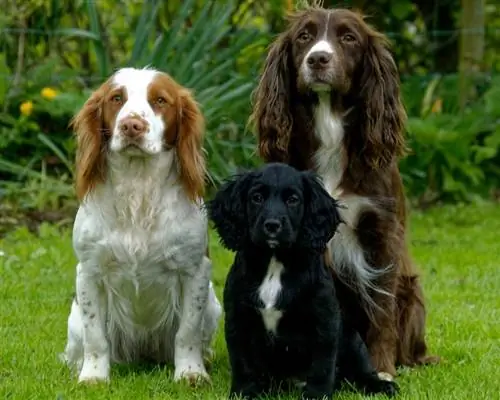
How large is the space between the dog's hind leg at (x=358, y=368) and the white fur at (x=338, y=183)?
32cm

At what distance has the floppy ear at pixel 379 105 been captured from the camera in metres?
5.48

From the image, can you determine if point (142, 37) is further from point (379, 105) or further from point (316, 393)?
point (316, 393)

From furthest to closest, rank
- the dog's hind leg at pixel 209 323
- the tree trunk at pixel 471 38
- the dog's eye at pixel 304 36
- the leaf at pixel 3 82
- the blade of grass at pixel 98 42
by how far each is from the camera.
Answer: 1. the tree trunk at pixel 471 38
2. the leaf at pixel 3 82
3. the blade of grass at pixel 98 42
4. the dog's hind leg at pixel 209 323
5. the dog's eye at pixel 304 36

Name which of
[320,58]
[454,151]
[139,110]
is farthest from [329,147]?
[454,151]

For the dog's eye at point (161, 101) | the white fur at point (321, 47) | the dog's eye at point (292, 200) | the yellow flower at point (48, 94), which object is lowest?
the yellow flower at point (48, 94)

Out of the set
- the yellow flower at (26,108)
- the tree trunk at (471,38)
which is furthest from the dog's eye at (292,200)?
the tree trunk at (471,38)

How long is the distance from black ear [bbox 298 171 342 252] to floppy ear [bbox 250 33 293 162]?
50 centimetres

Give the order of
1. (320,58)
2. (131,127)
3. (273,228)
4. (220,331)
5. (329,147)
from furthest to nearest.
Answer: (220,331) → (329,147) → (320,58) → (131,127) → (273,228)

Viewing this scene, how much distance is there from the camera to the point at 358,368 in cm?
529

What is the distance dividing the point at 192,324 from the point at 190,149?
31.6 inches

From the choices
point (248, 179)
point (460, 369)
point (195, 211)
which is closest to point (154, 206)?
point (195, 211)

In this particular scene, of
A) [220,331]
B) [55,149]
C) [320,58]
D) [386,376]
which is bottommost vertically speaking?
[220,331]

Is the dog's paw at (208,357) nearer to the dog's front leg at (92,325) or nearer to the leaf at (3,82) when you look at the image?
the dog's front leg at (92,325)

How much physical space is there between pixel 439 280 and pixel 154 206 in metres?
3.09
